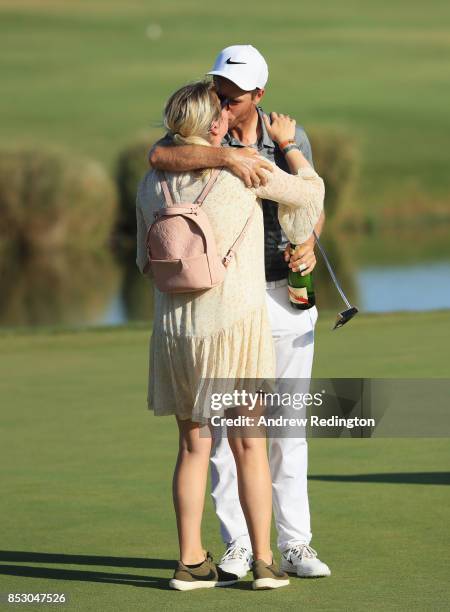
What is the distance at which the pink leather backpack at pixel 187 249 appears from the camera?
4.19 metres

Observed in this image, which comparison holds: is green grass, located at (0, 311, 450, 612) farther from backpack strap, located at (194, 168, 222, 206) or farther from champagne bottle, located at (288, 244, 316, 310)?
backpack strap, located at (194, 168, 222, 206)

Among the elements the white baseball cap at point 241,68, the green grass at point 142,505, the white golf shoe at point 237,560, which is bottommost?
the green grass at point 142,505

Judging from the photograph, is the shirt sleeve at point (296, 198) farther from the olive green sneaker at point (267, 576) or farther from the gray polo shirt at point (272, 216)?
the olive green sneaker at point (267, 576)

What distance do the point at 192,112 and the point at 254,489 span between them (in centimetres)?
107

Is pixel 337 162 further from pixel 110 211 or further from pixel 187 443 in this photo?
pixel 187 443

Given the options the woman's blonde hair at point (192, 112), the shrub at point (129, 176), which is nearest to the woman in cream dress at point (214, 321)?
the woman's blonde hair at point (192, 112)

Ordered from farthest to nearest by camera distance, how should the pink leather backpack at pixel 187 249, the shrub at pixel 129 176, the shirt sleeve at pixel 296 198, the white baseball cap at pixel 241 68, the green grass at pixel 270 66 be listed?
the green grass at pixel 270 66 < the shrub at pixel 129 176 < the white baseball cap at pixel 241 68 < the shirt sleeve at pixel 296 198 < the pink leather backpack at pixel 187 249

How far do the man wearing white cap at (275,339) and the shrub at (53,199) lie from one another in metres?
25.0

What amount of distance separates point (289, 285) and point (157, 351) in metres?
0.52

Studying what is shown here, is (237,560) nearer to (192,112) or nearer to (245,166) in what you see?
(245,166)

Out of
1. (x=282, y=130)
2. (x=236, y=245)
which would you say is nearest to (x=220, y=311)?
(x=236, y=245)

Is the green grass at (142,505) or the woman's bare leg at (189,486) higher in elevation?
the woman's bare leg at (189,486)

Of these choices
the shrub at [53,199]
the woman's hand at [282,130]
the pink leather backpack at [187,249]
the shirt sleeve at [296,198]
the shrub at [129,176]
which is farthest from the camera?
the shrub at [129,176]

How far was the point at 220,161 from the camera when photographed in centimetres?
423
